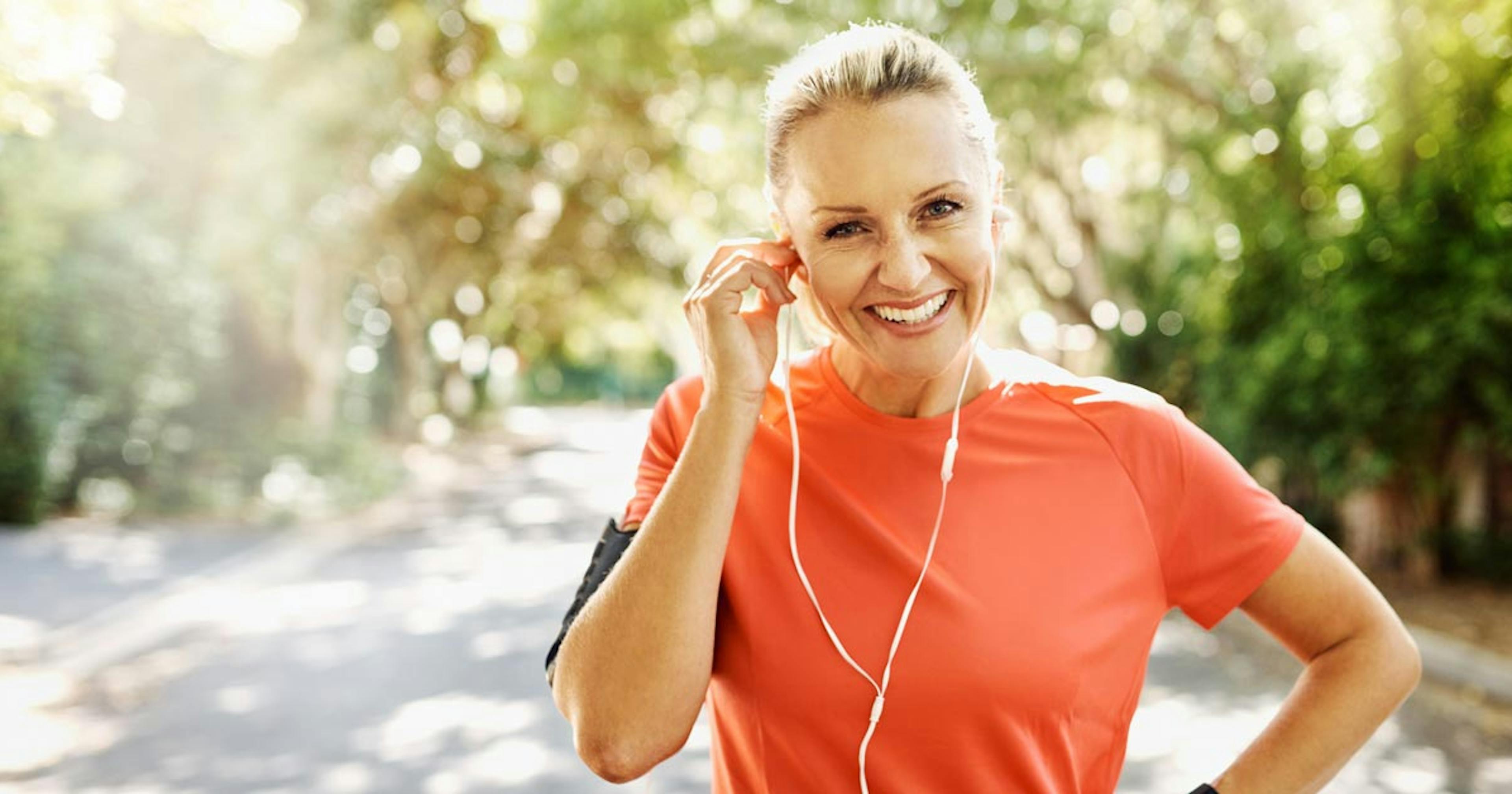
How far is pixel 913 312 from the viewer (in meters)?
1.83

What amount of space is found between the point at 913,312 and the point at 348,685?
6.75 meters

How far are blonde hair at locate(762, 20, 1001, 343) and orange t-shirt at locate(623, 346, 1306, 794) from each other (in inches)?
15.8

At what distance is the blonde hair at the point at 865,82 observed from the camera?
171 centimetres

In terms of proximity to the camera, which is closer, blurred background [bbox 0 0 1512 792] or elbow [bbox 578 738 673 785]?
elbow [bbox 578 738 673 785]

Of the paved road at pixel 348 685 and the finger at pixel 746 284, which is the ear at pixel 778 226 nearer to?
the finger at pixel 746 284

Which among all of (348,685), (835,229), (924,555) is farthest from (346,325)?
(924,555)

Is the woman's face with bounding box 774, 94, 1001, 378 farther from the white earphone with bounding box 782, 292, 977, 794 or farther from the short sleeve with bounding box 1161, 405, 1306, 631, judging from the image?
the short sleeve with bounding box 1161, 405, 1306, 631

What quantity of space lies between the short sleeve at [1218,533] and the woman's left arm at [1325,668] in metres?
0.04

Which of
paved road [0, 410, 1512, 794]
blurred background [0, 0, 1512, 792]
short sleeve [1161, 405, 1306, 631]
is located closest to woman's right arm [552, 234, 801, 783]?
short sleeve [1161, 405, 1306, 631]

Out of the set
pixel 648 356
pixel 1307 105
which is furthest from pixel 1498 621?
pixel 648 356

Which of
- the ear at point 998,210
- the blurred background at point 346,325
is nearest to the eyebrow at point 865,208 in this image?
the ear at point 998,210

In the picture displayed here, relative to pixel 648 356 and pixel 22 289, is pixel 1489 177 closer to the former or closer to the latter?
pixel 22 289

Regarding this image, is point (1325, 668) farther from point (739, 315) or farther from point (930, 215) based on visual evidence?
point (739, 315)

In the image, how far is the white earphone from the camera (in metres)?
1.68
